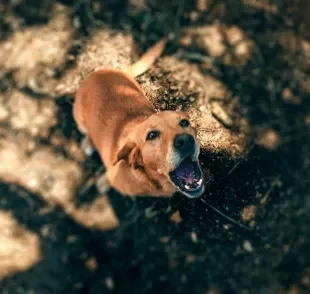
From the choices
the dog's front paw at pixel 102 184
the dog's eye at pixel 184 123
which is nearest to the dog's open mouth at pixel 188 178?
the dog's eye at pixel 184 123

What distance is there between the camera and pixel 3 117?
403cm

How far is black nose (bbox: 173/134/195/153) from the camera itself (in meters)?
2.29

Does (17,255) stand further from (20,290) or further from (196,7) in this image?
(196,7)

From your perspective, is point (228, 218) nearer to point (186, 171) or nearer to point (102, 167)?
point (186, 171)

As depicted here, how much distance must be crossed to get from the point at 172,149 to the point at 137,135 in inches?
13.9

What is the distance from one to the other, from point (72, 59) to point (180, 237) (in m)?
2.22

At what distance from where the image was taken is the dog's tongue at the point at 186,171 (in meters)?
2.42


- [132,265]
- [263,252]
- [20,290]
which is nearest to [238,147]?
[263,252]

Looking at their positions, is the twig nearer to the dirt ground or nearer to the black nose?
the dirt ground

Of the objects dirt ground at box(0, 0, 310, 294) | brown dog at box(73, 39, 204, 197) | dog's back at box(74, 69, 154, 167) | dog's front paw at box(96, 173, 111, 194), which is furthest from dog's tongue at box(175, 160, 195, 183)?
dog's front paw at box(96, 173, 111, 194)

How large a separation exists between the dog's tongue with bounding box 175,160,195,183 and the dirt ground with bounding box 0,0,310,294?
3.23 ft

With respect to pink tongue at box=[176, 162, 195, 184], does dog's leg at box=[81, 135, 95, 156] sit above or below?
below

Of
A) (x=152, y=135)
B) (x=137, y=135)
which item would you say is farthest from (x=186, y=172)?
(x=137, y=135)

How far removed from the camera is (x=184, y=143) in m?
2.29
